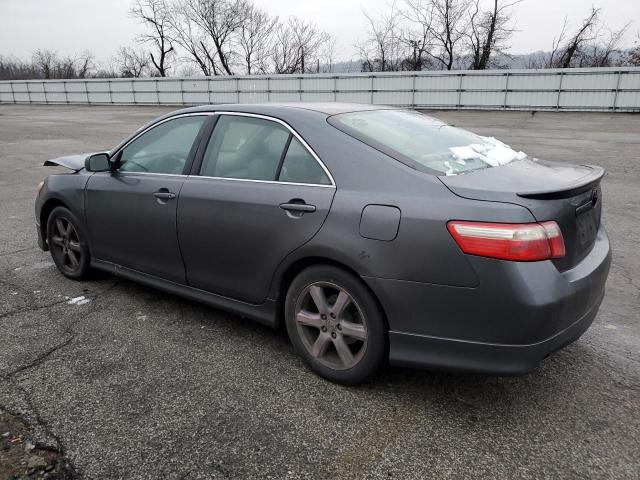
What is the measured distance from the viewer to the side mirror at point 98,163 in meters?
4.00

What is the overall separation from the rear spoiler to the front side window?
2221 mm

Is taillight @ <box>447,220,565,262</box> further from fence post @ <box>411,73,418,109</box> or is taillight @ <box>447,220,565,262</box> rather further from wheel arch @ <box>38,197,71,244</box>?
fence post @ <box>411,73,418,109</box>

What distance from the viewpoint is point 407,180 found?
2.62 metres

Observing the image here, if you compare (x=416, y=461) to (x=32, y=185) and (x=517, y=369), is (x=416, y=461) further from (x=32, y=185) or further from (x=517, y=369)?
(x=32, y=185)

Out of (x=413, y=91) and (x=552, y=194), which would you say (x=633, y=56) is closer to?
(x=413, y=91)

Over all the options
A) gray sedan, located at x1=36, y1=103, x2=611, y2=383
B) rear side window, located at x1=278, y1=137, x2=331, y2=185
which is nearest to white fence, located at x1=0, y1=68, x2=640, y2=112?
gray sedan, located at x1=36, y1=103, x2=611, y2=383

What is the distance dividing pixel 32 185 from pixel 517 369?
9233 mm

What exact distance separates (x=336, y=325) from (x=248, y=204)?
888 millimetres

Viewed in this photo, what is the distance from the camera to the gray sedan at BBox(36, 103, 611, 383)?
2.39 metres

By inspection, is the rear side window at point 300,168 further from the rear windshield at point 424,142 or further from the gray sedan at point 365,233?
the rear windshield at point 424,142

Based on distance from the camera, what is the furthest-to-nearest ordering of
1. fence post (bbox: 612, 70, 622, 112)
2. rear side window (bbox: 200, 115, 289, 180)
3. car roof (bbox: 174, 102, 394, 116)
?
fence post (bbox: 612, 70, 622, 112), car roof (bbox: 174, 102, 394, 116), rear side window (bbox: 200, 115, 289, 180)

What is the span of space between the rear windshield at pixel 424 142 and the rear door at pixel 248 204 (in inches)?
13.6

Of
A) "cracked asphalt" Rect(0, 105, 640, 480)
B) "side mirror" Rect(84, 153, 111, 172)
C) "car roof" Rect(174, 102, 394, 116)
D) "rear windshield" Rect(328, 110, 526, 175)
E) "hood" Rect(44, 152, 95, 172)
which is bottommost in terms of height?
"cracked asphalt" Rect(0, 105, 640, 480)

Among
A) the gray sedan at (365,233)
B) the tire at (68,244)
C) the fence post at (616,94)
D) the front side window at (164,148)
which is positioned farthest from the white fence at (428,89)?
the gray sedan at (365,233)
